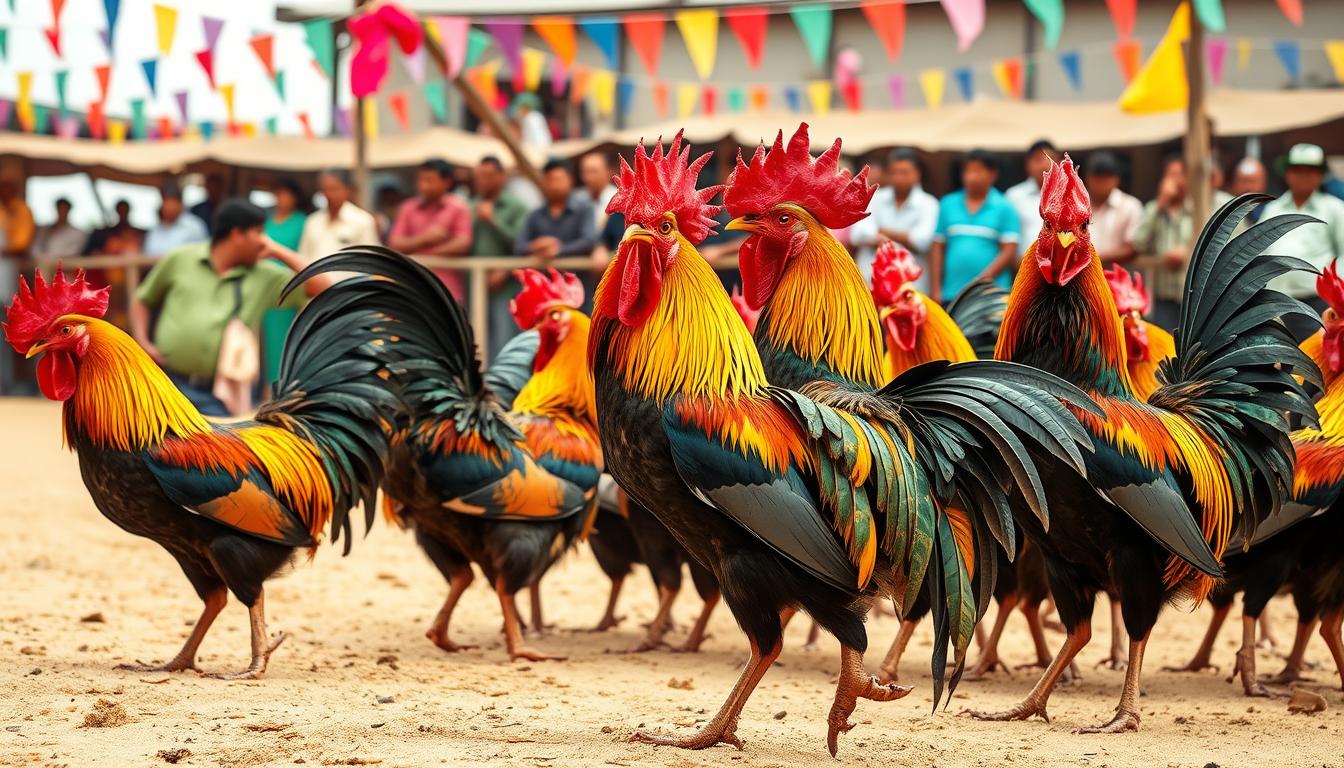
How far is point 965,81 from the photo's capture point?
1780 cm

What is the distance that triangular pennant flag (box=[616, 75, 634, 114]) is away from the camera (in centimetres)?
1859

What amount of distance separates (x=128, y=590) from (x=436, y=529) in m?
2.30

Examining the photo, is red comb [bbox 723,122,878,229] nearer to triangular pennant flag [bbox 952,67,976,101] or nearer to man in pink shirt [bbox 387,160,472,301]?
man in pink shirt [bbox 387,160,472,301]

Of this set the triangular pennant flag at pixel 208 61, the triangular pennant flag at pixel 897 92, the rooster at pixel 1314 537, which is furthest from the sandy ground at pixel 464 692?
the triangular pennant flag at pixel 897 92

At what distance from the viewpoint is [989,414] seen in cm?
452

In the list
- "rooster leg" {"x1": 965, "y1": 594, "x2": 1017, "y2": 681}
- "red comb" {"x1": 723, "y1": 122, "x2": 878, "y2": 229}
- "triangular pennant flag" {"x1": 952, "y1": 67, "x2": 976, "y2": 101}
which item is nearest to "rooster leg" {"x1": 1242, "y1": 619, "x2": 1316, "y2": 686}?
"rooster leg" {"x1": 965, "y1": 594, "x2": 1017, "y2": 681}

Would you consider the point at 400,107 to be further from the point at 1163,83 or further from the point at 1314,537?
the point at 1314,537

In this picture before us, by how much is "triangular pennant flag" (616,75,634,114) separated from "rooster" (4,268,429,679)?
41.6 ft

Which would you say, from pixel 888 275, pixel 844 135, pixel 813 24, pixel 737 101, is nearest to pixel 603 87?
pixel 737 101

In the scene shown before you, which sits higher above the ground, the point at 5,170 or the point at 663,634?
the point at 5,170

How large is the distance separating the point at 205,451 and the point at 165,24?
32.6ft

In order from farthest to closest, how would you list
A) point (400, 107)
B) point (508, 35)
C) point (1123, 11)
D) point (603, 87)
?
point (400, 107), point (603, 87), point (508, 35), point (1123, 11)

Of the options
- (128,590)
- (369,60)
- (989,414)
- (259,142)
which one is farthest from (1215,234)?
(259,142)

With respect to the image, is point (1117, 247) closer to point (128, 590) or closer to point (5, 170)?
point (128, 590)
